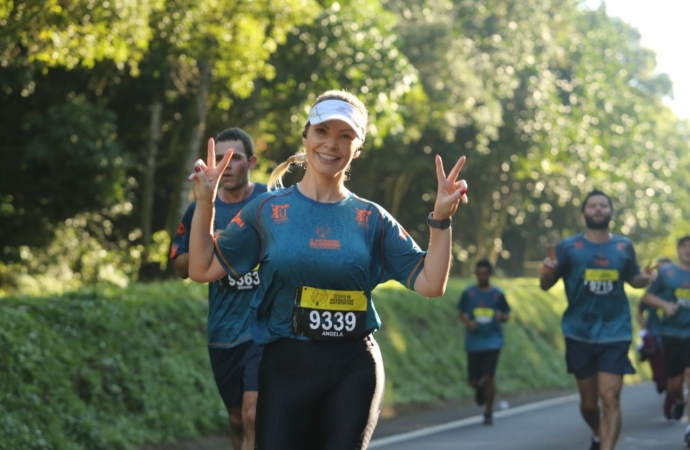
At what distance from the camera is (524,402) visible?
20.5 metres

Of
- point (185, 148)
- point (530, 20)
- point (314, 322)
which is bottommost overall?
point (314, 322)

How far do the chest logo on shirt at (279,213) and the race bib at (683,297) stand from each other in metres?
9.83

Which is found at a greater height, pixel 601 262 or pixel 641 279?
pixel 601 262

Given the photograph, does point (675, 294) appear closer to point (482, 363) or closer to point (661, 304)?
point (661, 304)

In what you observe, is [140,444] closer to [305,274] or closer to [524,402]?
[305,274]

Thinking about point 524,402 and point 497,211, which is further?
point 497,211

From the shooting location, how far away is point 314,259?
5.01 metres

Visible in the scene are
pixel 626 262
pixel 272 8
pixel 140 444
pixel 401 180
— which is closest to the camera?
pixel 626 262

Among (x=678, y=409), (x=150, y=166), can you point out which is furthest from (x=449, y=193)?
(x=150, y=166)

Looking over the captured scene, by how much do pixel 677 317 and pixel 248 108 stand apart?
37.0 feet

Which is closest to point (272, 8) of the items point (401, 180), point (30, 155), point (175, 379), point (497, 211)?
point (30, 155)

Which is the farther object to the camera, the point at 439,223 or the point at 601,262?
the point at 601,262

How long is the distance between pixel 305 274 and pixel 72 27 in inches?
349

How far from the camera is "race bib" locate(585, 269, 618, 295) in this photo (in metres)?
10.2
